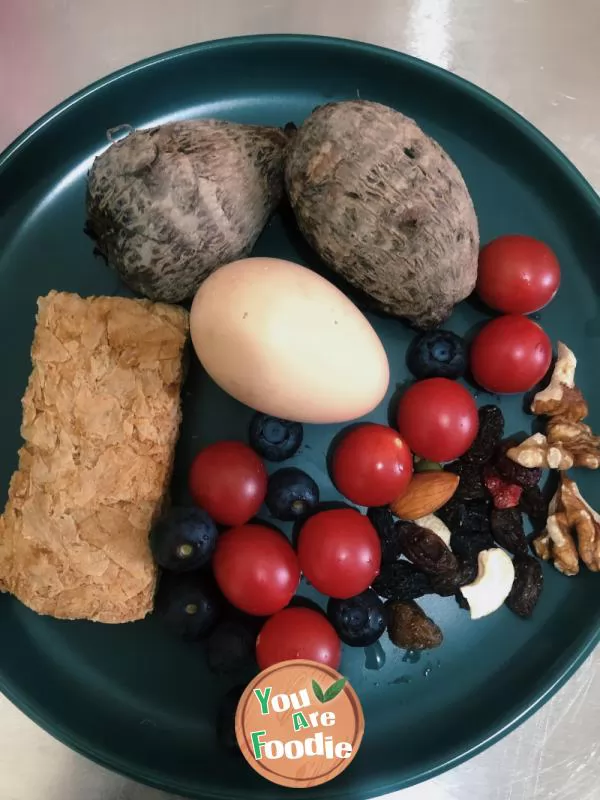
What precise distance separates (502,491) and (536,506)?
0.05 metres

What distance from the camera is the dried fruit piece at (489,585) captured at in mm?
825

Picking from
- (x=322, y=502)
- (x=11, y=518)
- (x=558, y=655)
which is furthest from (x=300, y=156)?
(x=558, y=655)

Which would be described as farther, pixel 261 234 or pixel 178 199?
pixel 261 234

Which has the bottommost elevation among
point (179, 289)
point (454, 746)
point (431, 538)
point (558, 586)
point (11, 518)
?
point (454, 746)

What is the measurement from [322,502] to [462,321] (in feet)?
1.09

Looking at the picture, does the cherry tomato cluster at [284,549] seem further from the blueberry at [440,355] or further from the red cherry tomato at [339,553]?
the blueberry at [440,355]

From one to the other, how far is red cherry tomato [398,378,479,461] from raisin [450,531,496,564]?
11cm

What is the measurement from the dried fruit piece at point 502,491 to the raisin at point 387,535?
0.14m

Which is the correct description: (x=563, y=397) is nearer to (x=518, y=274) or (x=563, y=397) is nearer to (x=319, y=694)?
(x=518, y=274)

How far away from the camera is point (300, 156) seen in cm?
73

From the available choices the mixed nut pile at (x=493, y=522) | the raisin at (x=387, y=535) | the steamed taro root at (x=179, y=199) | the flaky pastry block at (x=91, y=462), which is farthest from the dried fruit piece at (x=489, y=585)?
the steamed taro root at (x=179, y=199)

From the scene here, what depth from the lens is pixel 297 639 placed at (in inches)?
29.6

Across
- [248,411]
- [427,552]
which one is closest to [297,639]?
[427,552]

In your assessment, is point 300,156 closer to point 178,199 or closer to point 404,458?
point 178,199
